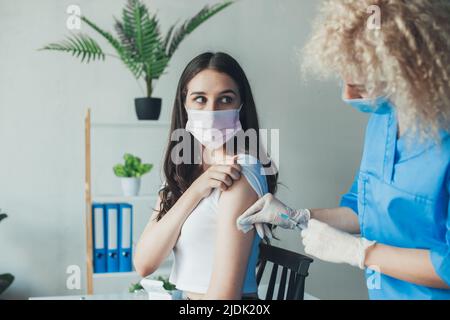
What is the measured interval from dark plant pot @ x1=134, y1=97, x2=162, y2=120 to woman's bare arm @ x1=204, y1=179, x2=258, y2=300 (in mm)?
853

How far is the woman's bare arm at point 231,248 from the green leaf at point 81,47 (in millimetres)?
1020

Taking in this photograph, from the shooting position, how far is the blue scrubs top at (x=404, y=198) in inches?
38.7

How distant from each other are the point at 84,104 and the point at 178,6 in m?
0.50

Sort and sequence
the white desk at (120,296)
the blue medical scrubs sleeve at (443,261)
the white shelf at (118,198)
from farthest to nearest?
the white shelf at (118,198) → the white desk at (120,296) → the blue medical scrubs sleeve at (443,261)

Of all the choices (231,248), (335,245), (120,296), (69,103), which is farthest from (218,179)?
(69,103)

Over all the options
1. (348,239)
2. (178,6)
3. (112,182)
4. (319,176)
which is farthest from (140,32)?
(348,239)

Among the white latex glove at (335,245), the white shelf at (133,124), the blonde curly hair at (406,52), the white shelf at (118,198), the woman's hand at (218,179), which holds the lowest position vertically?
the white shelf at (118,198)

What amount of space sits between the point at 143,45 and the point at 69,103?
0.37 meters

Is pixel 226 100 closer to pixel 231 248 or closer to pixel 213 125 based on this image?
pixel 213 125

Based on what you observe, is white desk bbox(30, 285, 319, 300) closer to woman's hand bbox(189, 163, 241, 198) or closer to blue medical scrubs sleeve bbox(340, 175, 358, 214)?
woman's hand bbox(189, 163, 241, 198)

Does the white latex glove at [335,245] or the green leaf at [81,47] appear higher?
the green leaf at [81,47]

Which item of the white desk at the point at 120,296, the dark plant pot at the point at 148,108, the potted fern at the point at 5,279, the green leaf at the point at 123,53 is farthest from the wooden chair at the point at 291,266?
the potted fern at the point at 5,279

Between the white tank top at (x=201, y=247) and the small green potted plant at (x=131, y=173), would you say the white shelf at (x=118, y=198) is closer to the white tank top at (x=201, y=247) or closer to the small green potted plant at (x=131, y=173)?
the small green potted plant at (x=131, y=173)

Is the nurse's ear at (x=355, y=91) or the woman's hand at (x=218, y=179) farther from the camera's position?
the woman's hand at (x=218, y=179)
